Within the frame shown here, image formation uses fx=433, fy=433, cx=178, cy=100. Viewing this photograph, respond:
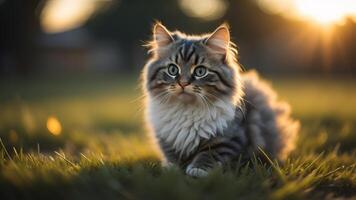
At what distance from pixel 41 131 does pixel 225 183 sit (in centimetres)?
379

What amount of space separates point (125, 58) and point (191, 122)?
101ft

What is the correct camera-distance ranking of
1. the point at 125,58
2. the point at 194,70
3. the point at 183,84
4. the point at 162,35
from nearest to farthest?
the point at 183,84, the point at 194,70, the point at 162,35, the point at 125,58

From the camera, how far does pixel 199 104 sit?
11.6 feet

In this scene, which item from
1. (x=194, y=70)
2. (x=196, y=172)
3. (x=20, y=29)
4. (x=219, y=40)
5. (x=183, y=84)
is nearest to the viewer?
(x=196, y=172)

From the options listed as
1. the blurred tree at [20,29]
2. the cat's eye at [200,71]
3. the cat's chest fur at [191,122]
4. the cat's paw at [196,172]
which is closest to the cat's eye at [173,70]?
the cat's eye at [200,71]

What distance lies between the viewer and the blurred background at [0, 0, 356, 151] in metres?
7.54

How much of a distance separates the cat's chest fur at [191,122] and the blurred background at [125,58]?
1.91 m

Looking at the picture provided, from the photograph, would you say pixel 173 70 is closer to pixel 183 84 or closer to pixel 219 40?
pixel 183 84

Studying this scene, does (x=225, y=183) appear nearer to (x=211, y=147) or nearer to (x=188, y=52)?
(x=211, y=147)

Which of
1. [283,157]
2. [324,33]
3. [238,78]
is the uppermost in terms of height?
[324,33]

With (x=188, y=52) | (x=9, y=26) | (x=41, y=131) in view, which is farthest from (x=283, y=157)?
(x=9, y=26)

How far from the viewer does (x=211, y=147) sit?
11.3 ft

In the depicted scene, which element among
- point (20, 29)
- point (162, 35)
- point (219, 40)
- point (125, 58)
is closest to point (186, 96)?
point (219, 40)

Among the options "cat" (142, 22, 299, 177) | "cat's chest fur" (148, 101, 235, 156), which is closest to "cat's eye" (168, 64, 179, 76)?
"cat" (142, 22, 299, 177)
